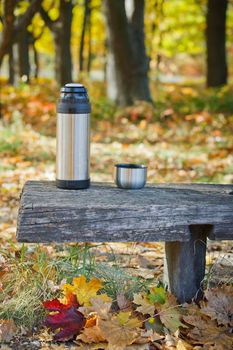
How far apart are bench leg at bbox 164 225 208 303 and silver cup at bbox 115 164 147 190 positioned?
1.14ft

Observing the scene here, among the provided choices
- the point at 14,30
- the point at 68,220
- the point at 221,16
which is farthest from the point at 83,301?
the point at 221,16

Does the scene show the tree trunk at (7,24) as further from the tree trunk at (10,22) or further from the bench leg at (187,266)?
the bench leg at (187,266)

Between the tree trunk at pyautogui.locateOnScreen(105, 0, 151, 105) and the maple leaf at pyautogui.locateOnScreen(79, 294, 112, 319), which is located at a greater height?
the tree trunk at pyautogui.locateOnScreen(105, 0, 151, 105)

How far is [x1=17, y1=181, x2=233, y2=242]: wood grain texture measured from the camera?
9.36ft

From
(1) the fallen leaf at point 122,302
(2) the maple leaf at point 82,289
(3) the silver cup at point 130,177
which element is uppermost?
(3) the silver cup at point 130,177

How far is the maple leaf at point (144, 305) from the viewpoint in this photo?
304cm

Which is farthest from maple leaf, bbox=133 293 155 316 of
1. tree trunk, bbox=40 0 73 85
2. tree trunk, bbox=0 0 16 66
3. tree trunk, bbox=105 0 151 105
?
tree trunk, bbox=40 0 73 85

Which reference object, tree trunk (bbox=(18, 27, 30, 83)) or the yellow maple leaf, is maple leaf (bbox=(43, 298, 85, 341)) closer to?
the yellow maple leaf

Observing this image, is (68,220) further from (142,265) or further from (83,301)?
(142,265)

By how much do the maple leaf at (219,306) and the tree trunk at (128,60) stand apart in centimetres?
840

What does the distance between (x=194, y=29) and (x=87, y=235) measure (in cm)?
2051

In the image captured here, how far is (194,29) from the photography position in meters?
22.5

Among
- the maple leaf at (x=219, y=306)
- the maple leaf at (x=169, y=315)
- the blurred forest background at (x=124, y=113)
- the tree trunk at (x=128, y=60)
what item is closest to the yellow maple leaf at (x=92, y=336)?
the maple leaf at (x=169, y=315)

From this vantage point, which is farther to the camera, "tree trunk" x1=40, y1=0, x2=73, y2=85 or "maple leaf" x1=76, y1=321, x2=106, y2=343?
"tree trunk" x1=40, y1=0, x2=73, y2=85
